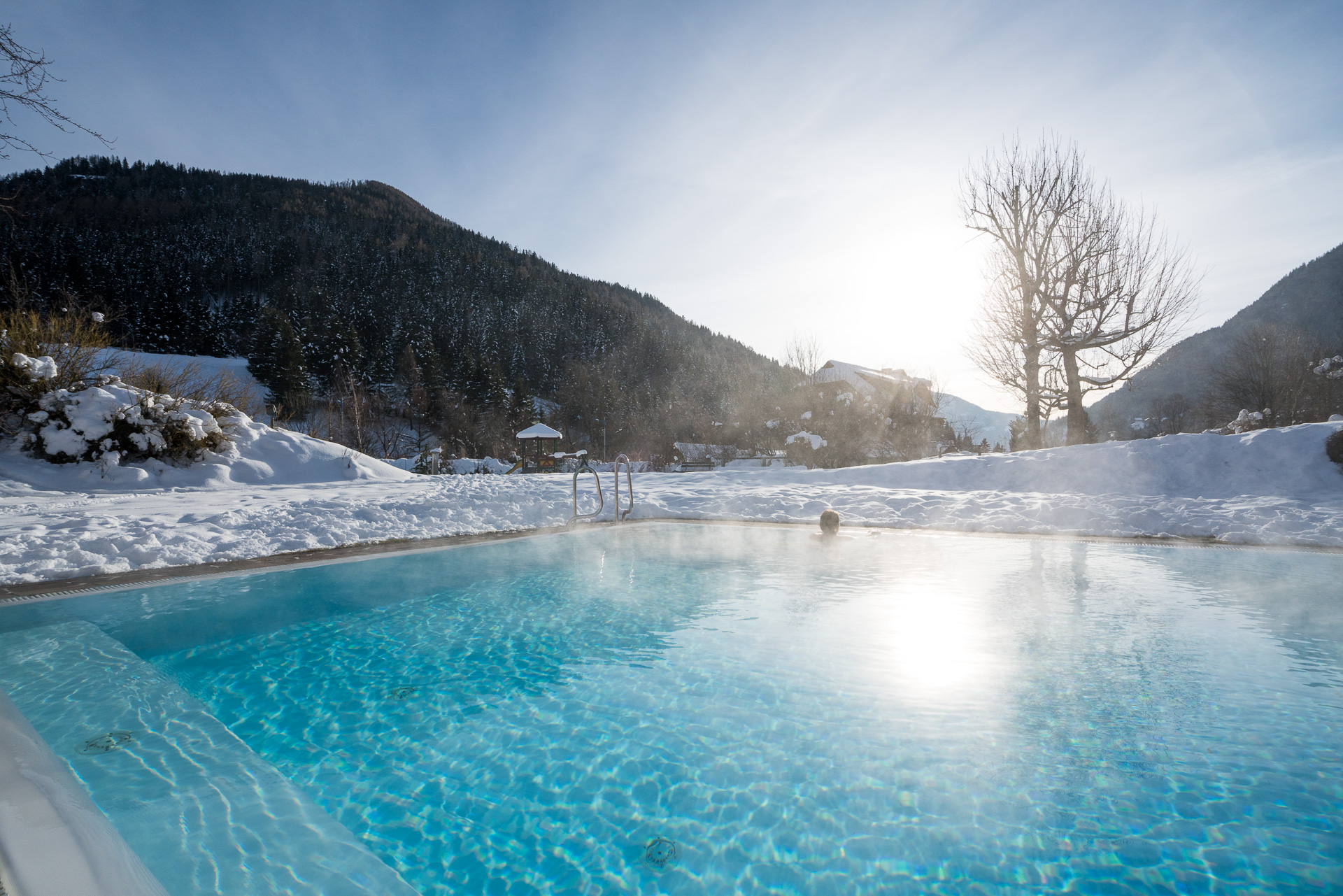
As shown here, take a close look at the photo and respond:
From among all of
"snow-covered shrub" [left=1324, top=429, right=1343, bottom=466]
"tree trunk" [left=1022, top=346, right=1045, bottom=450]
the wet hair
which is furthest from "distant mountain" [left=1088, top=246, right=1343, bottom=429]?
the wet hair

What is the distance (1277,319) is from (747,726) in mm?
58256

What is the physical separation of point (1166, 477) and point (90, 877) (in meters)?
11.4

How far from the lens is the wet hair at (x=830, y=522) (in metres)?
7.01

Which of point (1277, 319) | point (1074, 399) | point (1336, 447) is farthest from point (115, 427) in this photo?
point (1277, 319)

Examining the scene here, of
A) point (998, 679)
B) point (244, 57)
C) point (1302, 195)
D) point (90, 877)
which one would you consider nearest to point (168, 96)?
point (244, 57)

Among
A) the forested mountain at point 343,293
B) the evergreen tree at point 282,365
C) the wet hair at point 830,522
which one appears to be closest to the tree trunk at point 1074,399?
the wet hair at point 830,522

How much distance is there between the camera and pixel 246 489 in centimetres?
855

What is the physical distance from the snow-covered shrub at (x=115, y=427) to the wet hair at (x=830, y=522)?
10189 mm

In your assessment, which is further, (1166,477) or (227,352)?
(227,352)

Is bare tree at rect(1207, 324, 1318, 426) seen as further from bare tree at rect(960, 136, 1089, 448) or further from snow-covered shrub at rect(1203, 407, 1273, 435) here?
bare tree at rect(960, 136, 1089, 448)

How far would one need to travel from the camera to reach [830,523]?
7.04m

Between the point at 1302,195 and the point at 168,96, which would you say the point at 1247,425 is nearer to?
the point at 1302,195

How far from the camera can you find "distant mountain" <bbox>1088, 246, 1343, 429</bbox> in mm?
37156

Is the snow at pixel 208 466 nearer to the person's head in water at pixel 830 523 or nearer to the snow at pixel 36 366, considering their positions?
the snow at pixel 36 366
